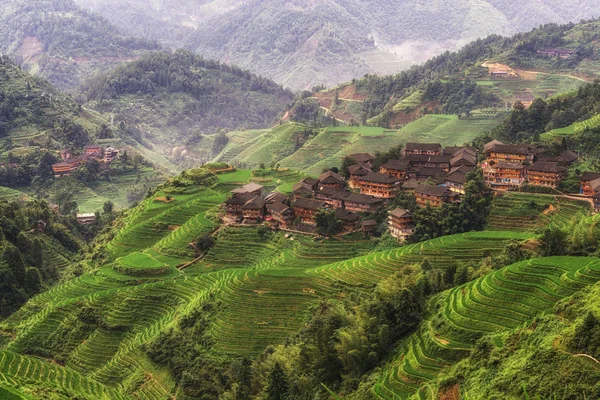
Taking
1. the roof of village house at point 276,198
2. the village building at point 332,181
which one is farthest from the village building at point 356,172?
the roof of village house at point 276,198

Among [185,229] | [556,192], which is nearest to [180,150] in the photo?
[185,229]

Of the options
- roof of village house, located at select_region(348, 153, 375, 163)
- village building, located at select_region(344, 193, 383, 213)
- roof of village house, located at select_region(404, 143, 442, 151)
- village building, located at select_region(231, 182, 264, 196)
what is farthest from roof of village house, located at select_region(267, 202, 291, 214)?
roof of village house, located at select_region(404, 143, 442, 151)

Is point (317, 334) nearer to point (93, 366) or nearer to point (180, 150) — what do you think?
point (93, 366)

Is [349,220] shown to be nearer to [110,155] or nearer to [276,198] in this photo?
[276,198]

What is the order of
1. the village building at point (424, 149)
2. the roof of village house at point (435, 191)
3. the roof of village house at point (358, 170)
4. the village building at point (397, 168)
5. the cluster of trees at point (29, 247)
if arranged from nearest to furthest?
the roof of village house at point (435, 191)
the cluster of trees at point (29, 247)
the village building at point (397, 168)
the roof of village house at point (358, 170)
the village building at point (424, 149)

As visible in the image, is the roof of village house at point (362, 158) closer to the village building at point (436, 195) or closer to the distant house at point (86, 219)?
the village building at point (436, 195)

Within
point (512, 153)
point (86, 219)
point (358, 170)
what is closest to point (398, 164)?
point (358, 170)
